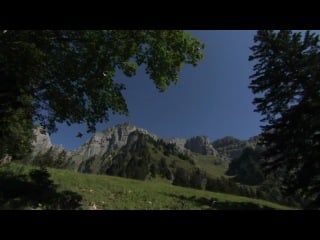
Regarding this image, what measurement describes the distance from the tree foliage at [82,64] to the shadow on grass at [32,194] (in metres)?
3.90

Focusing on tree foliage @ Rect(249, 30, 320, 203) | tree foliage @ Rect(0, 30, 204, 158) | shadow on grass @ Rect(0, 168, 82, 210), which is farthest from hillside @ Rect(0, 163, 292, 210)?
tree foliage @ Rect(249, 30, 320, 203)

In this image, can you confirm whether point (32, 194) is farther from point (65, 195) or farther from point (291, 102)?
point (291, 102)

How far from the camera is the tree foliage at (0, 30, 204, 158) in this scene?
15.9 meters

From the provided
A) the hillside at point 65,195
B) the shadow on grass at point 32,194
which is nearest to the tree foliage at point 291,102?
the hillside at point 65,195

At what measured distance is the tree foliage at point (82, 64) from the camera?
15.9m

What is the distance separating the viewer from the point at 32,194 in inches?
599

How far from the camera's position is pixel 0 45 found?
48.4ft

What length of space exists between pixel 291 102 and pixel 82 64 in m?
21.2

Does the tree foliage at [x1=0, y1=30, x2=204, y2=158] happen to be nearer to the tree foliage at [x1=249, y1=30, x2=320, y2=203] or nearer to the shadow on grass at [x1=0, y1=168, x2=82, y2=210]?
the shadow on grass at [x1=0, y1=168, x2=82, y2=210]

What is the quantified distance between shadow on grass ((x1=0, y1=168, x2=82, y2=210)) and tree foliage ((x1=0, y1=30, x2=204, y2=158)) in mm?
3900
